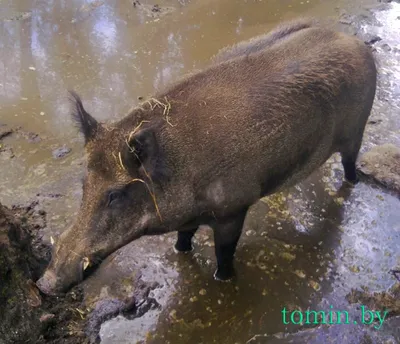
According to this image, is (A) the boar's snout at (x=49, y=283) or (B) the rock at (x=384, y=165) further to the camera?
(B) the rock at (x=384, y=165)

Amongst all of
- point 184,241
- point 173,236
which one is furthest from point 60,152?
point 184,241

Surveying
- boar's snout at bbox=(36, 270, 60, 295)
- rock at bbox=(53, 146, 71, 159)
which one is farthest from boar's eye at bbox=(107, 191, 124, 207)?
rock at bbox=(53, 146, 71, 159)

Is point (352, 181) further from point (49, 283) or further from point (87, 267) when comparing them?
point (49, 283)

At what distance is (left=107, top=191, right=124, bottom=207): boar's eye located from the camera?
9.22 feet

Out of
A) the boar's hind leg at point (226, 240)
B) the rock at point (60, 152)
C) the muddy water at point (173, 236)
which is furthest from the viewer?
the rock at point (60, 152)

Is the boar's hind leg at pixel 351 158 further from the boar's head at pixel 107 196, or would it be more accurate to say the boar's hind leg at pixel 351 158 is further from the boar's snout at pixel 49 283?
the boar's snout at pixel 49 283

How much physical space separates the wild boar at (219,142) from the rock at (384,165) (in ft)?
3.14

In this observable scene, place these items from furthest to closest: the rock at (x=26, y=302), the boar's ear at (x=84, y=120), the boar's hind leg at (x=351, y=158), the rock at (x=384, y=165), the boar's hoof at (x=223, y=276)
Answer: the rock at (x=384, y=165), the boar's hind leg at (x=351, y=158), the boar's hoof at (x=223, y=276), the boar's ear at (x=84, y=120), the rock at (x=26, y=302)

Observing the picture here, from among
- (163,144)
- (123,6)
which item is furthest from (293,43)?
(123,6)

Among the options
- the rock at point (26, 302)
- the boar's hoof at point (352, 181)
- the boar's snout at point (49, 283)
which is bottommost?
the boar's hoof at point (352, 181)

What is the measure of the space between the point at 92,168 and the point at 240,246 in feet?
5.88

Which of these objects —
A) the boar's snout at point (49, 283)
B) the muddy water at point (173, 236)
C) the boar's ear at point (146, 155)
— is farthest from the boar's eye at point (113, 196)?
the muddy water at point (173, 236)

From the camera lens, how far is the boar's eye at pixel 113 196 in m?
2.81

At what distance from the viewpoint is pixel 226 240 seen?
3.53 m
